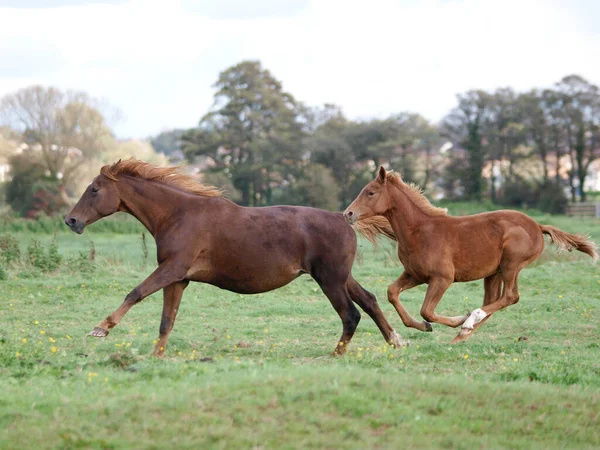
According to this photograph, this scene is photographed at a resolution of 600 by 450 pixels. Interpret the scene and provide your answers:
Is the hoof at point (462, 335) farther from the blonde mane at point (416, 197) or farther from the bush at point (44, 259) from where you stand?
the bush at point (44, 259)

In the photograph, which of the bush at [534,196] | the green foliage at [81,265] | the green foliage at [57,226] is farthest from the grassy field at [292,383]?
the bush at [534,196]

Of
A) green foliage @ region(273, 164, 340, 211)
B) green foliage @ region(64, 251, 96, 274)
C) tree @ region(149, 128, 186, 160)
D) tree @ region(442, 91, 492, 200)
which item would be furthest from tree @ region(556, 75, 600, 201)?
tree @ region(149, 128, 186, 160)

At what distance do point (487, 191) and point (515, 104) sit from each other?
218 inches

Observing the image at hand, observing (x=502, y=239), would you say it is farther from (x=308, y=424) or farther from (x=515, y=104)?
(x=515, y=104)

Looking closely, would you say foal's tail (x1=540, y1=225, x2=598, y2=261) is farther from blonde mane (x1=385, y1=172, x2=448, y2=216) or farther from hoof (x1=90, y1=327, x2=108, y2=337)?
hoof (x1=90, y1=327, x2=108, y2=337)

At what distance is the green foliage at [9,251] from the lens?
1825 cm

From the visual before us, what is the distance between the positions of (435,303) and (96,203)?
4.29m

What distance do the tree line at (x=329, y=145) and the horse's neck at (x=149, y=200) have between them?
117 feet

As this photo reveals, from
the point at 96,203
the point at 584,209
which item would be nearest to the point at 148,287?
the point at 96,203

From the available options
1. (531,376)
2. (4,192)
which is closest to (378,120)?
(4,192)

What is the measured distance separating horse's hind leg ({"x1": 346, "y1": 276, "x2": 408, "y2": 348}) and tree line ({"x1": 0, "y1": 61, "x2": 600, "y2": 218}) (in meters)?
36.6

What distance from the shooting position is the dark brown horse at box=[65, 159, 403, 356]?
30.6ft

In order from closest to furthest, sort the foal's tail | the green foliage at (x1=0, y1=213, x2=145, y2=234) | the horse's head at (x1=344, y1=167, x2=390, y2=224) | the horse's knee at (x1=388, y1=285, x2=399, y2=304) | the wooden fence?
the horse's knee at (x1=388, y1=285, x2=399, y2=304)
the horse's head at (x1=344, y1=167, x2=390, y2=224)
the foal's tail
the green foliage at (x1=0, y1=213, x2=145, y2=234)
the wooden fence

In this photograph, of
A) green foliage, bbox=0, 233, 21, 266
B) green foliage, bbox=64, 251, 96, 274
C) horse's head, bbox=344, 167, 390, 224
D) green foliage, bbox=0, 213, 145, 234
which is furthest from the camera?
green foliage, bbox=0, 213, 145, 234
